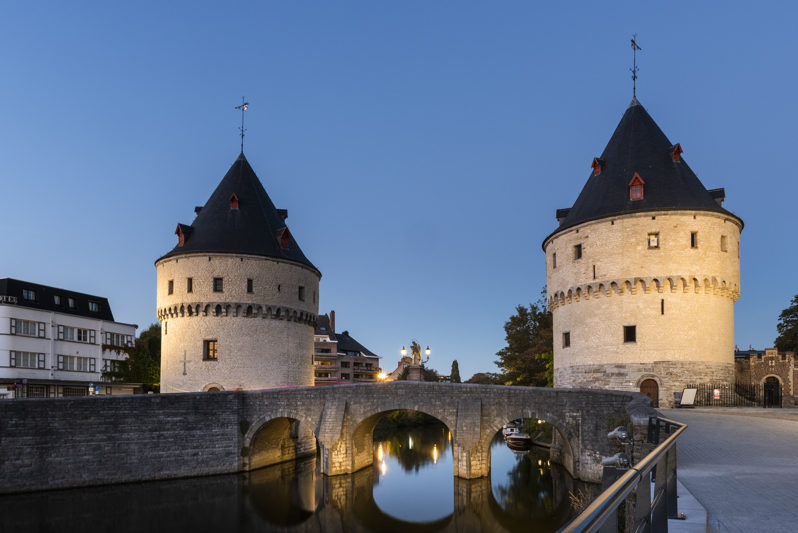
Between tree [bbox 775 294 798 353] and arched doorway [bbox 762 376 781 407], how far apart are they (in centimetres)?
1042

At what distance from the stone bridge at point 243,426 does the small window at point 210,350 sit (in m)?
6.13

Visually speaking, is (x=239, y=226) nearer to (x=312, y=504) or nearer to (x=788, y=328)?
(x=312, y=504)

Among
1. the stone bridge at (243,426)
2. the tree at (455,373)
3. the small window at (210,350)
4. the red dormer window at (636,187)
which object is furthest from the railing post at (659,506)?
the tree at (455,373)

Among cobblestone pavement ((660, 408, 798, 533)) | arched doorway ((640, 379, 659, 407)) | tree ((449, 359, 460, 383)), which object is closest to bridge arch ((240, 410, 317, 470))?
arched doorway ((640, 379, 659, 407))

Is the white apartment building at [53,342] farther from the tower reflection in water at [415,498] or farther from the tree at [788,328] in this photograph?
the tree at [788,328]

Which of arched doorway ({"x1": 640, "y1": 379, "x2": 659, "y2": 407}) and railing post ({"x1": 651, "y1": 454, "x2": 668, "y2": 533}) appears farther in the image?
arched doorway ({"x1": 640, "y1": 379, "x2": 659, "y2": 407})

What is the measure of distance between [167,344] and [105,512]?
49.1ft

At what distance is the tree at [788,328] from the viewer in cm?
4100

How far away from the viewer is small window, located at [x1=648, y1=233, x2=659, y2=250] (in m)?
27.0

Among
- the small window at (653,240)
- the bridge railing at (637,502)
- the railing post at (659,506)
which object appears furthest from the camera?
the small window at (653,240)

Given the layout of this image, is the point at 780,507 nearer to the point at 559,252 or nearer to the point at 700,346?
Result: the point at 700,346

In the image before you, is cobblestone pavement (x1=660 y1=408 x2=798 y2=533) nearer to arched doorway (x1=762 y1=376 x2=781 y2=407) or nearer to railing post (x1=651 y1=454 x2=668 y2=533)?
railing post (x1=651 y1=454 x2=668 y2=533)

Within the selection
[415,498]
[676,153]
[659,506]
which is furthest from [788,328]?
[659,506]

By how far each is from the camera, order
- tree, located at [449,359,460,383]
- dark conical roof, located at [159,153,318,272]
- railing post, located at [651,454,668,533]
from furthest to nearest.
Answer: tree, located at [449,359,460,383]
dark conical roof, located at [159,153,318,272]
railing post, located at [651,454,668,533]
